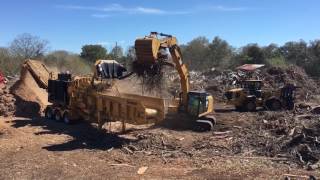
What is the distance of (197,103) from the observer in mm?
21094

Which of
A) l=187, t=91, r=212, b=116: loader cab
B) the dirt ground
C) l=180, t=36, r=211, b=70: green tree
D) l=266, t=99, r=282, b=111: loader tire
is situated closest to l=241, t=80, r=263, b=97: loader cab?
l=266, t=99, r=282, b=111: loader tire

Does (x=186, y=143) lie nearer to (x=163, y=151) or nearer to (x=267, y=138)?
(x=163, y=151)

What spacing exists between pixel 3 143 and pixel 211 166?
7.83 metres

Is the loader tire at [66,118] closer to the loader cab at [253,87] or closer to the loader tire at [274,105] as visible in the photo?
the loader cab at [253,87]

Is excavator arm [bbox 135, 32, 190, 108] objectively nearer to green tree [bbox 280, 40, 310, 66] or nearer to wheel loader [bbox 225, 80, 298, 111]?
wheel loader [bbox 225, 80, 298, 111]

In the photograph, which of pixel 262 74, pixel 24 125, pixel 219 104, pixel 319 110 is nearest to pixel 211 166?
pixel 24 125

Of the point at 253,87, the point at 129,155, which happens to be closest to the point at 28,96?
the point at 129,155

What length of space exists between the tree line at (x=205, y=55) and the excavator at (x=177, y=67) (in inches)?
984

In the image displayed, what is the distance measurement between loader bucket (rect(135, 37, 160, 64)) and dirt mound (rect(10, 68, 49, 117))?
828cm

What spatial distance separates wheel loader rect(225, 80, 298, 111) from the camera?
1111 inches

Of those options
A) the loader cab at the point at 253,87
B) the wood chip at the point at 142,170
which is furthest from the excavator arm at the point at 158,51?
the loader cab at the point at 253,87

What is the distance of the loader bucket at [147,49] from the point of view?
18.8 meters

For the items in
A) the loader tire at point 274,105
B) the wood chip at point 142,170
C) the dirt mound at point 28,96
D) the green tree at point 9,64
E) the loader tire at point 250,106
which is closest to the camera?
the wood chip at point 142,170

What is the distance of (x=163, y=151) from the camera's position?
1672 centimetres
